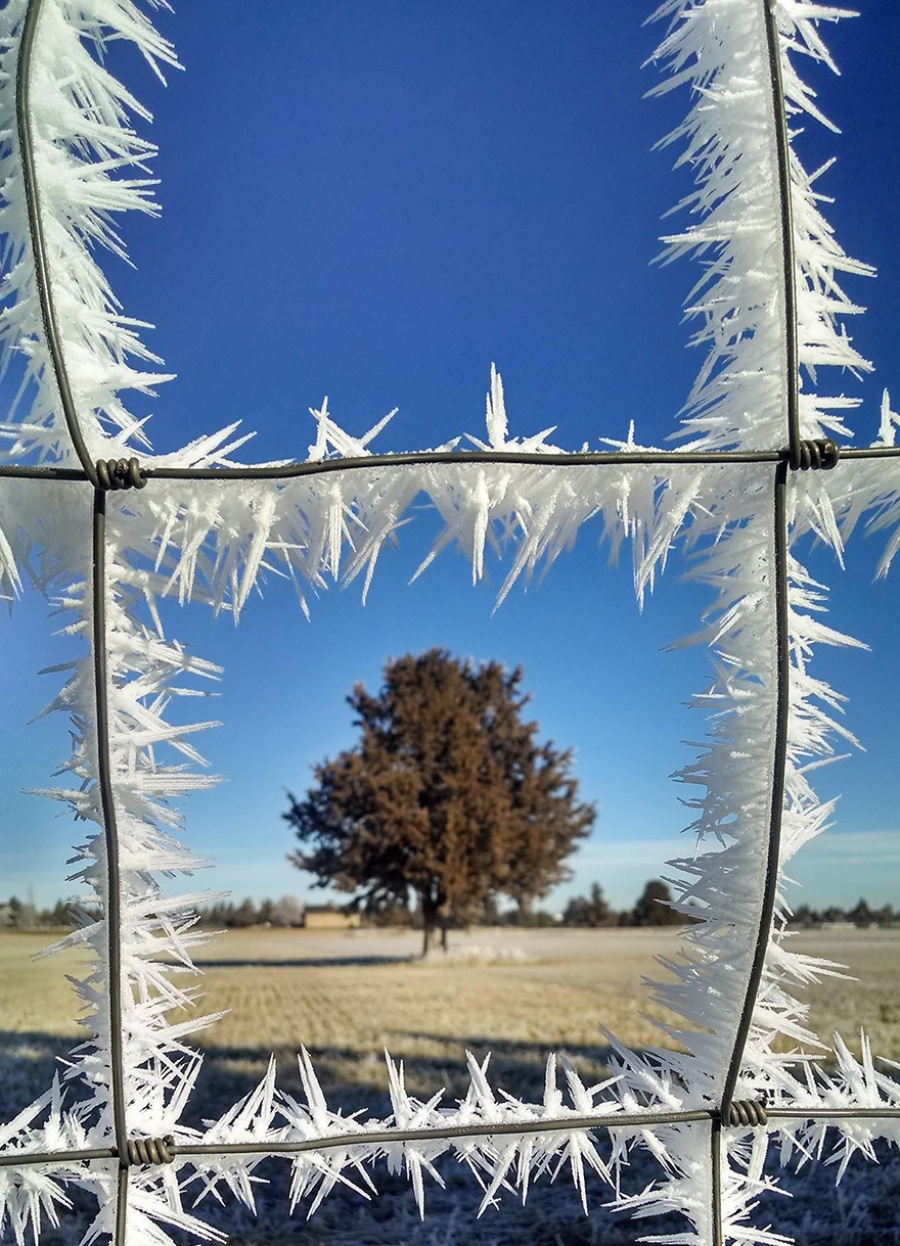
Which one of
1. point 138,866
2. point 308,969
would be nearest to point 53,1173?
point 138,866

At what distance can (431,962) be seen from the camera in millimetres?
2545

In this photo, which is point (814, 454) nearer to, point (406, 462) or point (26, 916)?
point (406, 462)

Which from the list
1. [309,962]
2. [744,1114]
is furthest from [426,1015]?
[744,1114]

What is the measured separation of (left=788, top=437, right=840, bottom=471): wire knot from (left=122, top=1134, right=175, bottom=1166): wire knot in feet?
0.86

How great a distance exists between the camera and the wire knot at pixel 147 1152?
28 cm

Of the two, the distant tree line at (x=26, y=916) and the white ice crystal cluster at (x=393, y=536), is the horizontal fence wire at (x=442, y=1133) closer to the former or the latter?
the white ice crystal cluster at (x=393, y=536)

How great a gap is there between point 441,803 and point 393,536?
2.52m

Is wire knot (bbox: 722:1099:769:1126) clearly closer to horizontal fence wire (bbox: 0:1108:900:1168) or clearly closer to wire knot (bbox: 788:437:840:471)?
horizontal fence wire (bbox: 0:1108:900:1168)

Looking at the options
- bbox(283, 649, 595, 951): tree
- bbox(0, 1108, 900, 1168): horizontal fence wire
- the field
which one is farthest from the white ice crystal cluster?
bbox(283, 649, 595, 951): tree

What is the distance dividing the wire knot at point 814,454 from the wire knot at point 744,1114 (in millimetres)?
189

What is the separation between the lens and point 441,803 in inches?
109

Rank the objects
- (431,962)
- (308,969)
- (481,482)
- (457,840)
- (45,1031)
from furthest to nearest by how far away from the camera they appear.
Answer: (457,840) → (431,962) → (308,969) → (45,1031) → (481,482)

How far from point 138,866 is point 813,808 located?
0.66 ft

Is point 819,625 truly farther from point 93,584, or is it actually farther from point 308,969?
point 308,969
